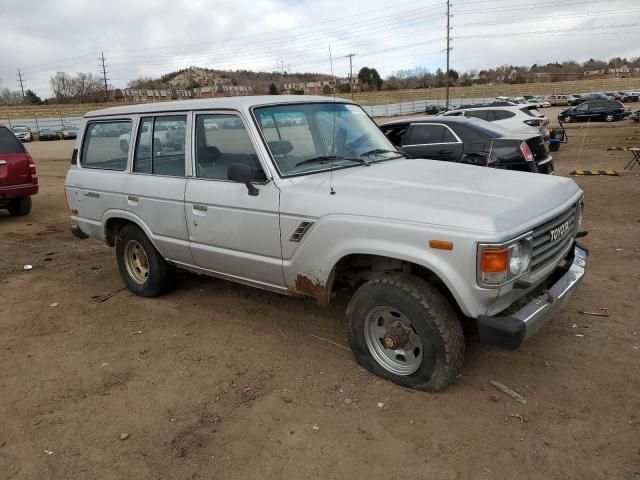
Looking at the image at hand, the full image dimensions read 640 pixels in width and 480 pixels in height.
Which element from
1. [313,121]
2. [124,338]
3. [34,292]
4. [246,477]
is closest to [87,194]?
[34,292]

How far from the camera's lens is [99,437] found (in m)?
3.17

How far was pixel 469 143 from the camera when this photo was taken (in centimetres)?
904

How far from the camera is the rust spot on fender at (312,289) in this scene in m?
3.68

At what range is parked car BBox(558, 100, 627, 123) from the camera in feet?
108

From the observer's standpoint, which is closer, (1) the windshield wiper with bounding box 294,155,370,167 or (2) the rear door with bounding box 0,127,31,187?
(1) the windshield wiper with bounding box 294,155,370,167

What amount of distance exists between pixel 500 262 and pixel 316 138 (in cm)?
193

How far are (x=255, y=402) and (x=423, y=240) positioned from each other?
5.17 feet

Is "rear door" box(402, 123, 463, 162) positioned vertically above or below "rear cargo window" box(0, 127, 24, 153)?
below

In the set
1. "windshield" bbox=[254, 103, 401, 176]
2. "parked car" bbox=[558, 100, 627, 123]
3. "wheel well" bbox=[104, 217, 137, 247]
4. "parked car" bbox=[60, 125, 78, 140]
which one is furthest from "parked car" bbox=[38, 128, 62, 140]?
"windshield" bbox=[254, 103, 401, 176]

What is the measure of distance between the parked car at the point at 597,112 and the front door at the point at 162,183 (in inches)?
1323

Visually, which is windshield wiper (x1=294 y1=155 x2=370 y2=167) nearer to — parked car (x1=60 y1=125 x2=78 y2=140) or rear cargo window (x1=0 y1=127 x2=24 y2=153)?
rear cargo window (x1=0 y1=127 x2=24 y2=153)

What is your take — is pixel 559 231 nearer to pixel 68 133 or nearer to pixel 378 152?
pixel 378 152

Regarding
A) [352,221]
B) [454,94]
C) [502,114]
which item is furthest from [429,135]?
[454,94]

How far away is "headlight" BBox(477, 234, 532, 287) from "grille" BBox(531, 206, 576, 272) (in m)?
0.21
